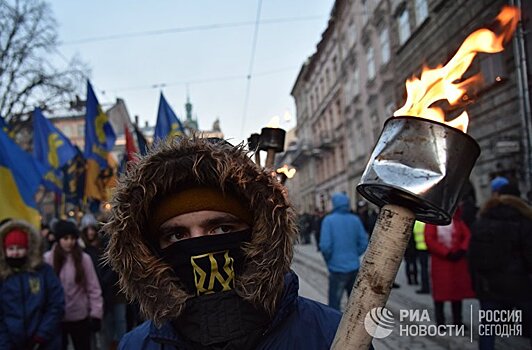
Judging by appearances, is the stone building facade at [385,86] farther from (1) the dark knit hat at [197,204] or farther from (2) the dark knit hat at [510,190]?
(2) the dark knit hat at [510,190]

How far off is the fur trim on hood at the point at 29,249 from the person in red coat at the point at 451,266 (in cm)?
434

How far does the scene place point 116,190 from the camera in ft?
5.49

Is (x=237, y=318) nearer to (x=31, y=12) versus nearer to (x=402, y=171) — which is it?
(x=402, y=171)

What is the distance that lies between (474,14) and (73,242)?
10638mm

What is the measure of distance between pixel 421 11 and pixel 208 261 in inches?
643

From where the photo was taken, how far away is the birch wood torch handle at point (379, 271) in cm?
102

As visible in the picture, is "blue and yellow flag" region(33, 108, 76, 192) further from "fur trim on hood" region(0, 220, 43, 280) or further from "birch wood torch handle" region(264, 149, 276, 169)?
"birch wood torch handle" region(264, 149, 276, 169)

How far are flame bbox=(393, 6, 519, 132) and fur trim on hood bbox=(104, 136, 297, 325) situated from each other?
1.86 feet

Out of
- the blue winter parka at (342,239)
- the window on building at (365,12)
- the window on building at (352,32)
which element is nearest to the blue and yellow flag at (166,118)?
the blue winter parka at (342,239)

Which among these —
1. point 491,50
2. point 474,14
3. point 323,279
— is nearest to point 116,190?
point 491,50

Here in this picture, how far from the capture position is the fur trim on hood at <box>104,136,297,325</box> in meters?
1.52

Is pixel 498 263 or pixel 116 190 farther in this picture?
pixel 498 263

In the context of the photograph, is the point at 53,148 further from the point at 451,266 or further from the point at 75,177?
the point at 451,266

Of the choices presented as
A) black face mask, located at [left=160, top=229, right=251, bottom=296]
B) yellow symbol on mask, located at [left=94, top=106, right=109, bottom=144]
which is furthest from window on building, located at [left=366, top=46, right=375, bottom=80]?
black face mask, located at [left=160, top=229, right=251, bottom=296]
